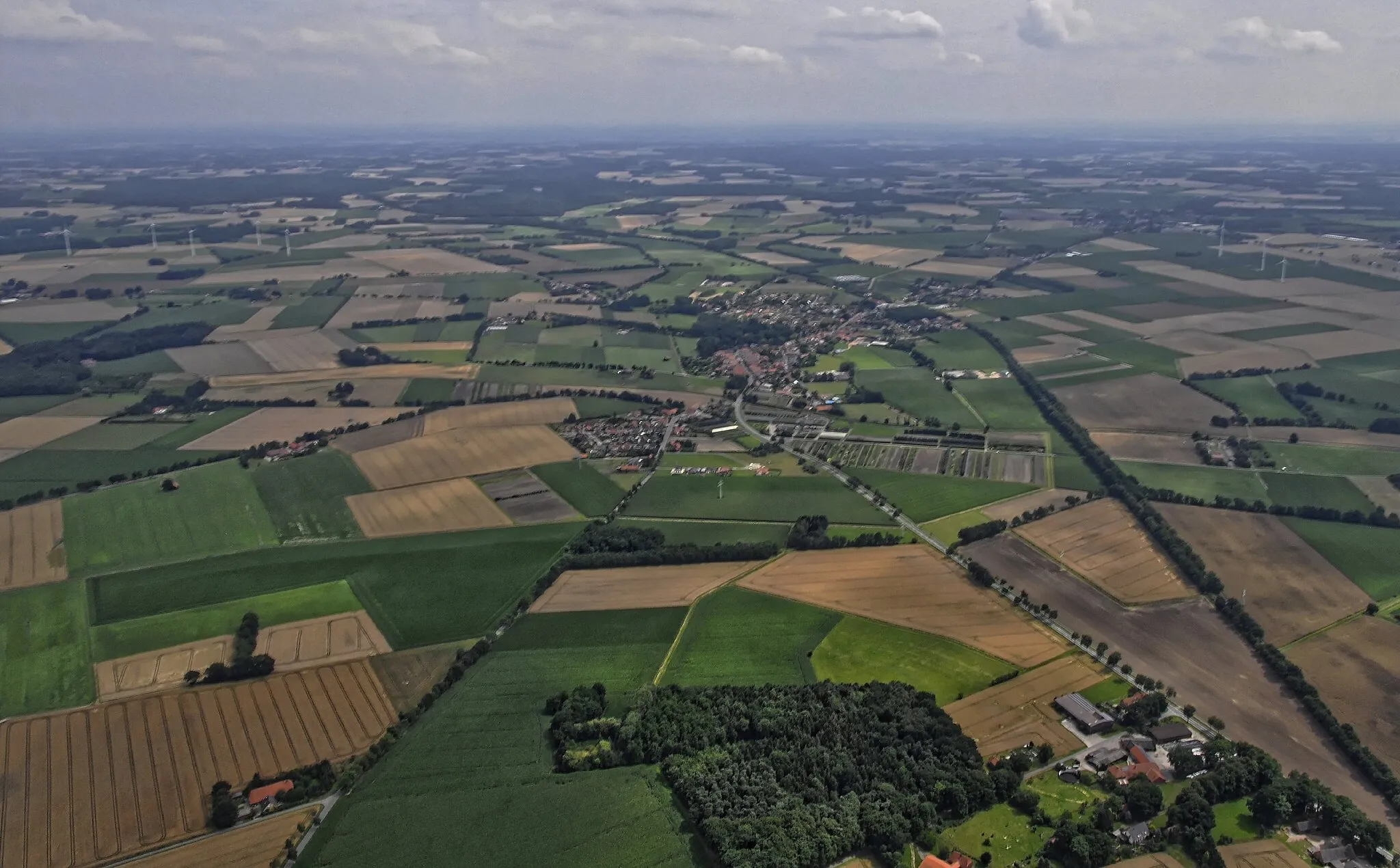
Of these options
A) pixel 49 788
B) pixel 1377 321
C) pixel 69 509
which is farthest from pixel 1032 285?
pixel 49 788

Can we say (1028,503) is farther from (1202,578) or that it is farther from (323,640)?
(323,640)

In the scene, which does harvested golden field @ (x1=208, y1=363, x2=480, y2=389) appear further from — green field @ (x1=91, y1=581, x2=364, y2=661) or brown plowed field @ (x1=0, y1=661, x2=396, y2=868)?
brown plowed field @ (x1=0, y1=661, x2=396, y2=868)

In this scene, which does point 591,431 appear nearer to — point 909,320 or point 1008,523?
point 1008,523

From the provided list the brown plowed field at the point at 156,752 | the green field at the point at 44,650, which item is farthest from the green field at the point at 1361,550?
the green field at the point at 44,650

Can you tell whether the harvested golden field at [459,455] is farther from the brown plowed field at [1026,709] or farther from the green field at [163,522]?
the brown plowed field at [1026,709]

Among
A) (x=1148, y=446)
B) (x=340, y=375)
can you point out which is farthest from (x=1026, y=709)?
(x=340, y=375)

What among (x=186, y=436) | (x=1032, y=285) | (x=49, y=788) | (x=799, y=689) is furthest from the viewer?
(x=1032, y=285)

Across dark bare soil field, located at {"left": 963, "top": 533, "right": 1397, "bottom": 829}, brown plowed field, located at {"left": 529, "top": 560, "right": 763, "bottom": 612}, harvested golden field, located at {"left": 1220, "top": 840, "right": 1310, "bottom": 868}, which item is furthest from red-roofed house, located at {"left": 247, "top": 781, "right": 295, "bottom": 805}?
dark bare soil field, located at {"left": 963, "top": 533, "right": 1397, "bottom": 829}
